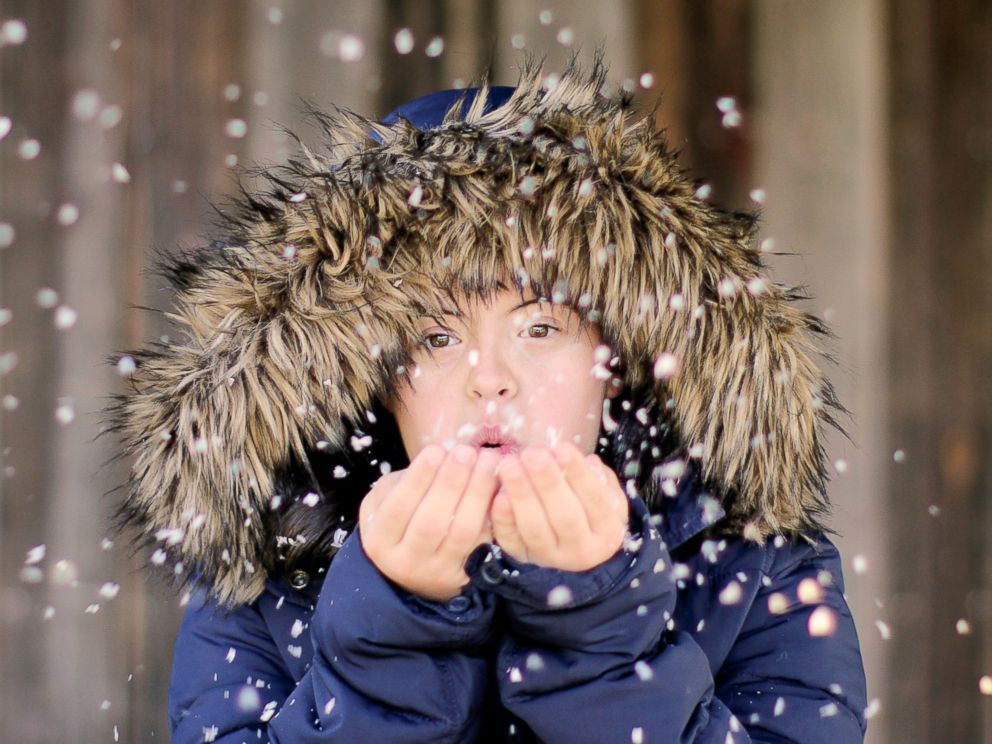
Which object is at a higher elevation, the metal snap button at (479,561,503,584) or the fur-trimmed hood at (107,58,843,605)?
the fur-trimmed hood at (107,58,843,605)

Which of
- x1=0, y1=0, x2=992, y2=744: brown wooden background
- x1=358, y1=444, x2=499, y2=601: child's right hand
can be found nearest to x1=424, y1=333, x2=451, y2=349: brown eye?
x1=358, y1=444, x2=499, y2=601: child's right hand

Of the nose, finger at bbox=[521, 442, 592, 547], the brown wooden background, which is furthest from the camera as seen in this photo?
the brown wooden background

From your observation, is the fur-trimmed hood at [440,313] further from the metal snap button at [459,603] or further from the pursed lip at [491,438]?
the metal snap button at [459,603]

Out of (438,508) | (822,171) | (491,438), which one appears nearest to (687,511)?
(491,438)

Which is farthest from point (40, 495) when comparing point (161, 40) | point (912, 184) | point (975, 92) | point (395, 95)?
point (975, 92)

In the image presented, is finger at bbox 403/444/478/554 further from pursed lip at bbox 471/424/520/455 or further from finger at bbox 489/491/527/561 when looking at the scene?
pursed lip at bbox 471/424/520/455

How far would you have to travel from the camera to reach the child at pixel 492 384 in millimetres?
959

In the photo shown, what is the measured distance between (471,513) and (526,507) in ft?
0.13

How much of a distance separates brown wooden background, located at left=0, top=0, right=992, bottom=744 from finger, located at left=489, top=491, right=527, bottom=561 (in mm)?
1035

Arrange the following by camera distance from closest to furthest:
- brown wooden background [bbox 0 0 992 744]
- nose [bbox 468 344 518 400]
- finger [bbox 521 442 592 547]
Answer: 1. finger [bbox 521 442 592 547]
2. nose [bbox 468 344 518 400]
3. brown wooden background [bbox 0 0 992 744]

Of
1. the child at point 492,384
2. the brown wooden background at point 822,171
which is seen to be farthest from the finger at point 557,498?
the brown wooden background at point 822,171

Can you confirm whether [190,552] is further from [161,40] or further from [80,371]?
[161,40]

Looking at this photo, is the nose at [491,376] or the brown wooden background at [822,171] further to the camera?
the brown wooden background at [822,171]

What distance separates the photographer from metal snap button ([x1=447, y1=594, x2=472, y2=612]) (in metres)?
0.81
